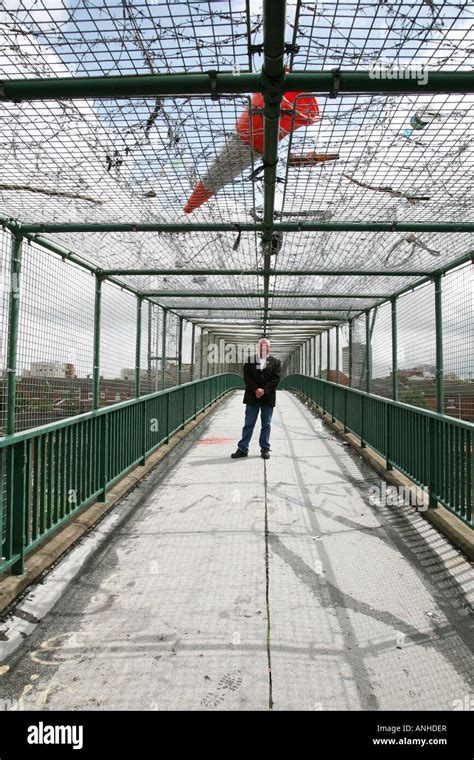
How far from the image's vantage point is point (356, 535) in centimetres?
414

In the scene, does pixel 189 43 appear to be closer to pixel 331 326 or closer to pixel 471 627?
pixel 471 627

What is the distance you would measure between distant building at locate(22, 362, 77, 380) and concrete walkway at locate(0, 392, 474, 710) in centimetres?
138

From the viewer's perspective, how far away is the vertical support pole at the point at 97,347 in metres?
4.87

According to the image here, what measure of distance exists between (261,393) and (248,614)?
431cm

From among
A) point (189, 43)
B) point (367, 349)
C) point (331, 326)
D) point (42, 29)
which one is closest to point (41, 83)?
point (42, 29)

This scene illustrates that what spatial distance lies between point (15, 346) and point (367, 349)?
243 inches

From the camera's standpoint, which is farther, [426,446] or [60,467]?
[426,446]

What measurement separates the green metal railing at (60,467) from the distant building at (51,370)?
1.32ft

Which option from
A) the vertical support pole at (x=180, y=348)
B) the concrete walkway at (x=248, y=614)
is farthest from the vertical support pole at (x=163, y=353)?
the concrete walkway at (x=248, y=614)

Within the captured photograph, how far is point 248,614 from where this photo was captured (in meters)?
2.83

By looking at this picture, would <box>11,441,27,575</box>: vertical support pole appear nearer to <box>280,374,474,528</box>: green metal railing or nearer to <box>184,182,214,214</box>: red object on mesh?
<box>184,182,214,214</box>: red object on mesh

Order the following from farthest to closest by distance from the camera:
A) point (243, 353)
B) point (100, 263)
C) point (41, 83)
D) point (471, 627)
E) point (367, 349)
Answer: point (243, 353) < point (367, 349) < point (100, 263) < point (471, 627) < point (41, 83)

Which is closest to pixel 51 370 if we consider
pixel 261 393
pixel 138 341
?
pixel 138 341

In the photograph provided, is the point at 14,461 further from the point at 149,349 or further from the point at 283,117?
the point at 149,349
